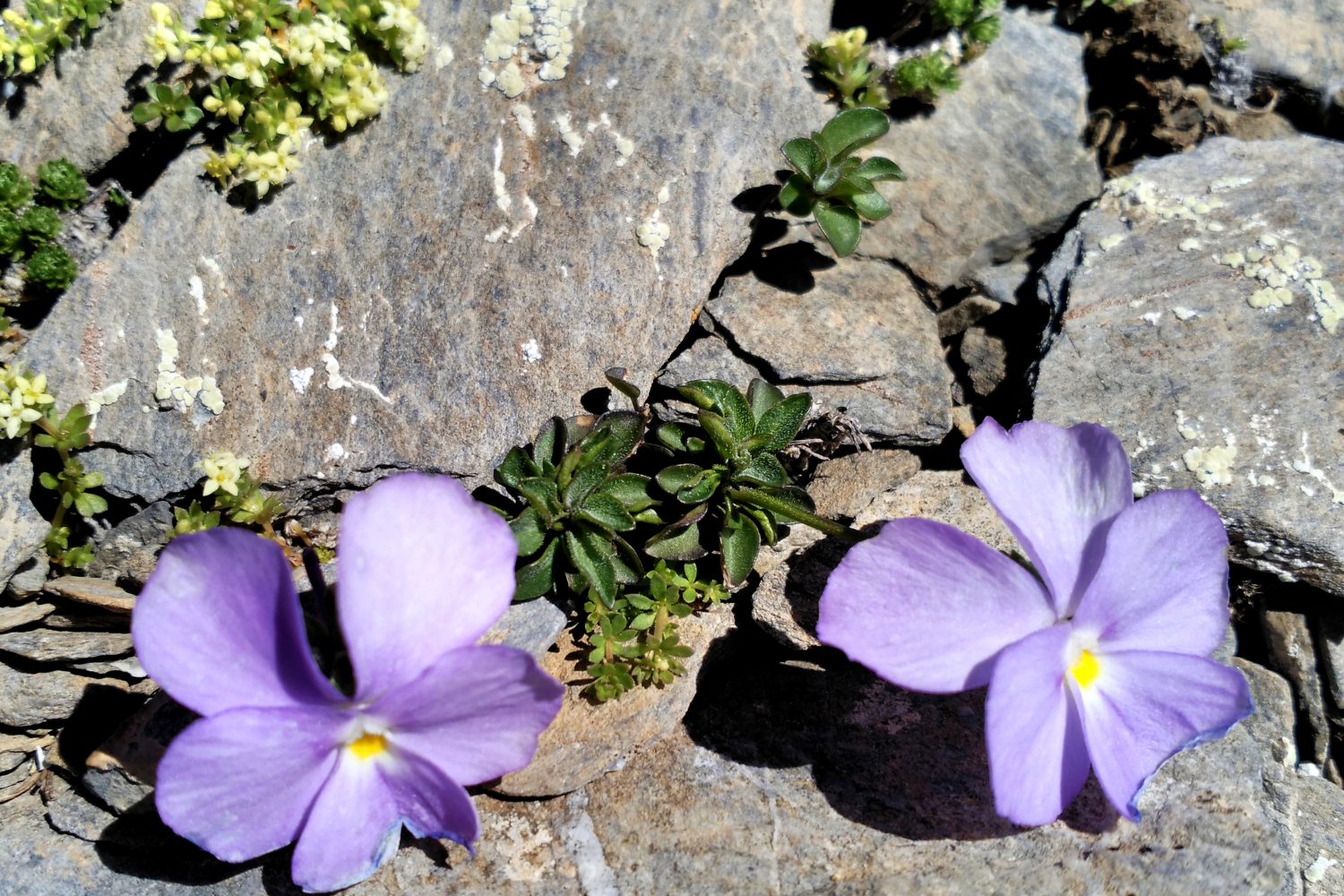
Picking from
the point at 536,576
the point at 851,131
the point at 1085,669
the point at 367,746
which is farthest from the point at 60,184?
the point at 1085,669

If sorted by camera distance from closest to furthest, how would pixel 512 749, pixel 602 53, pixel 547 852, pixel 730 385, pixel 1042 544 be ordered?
pixel 512 749 → pixel 1042 544 → pixel 547 852 → pixel 730 385 → pixel 602 53

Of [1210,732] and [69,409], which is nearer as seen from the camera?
[1210,732]

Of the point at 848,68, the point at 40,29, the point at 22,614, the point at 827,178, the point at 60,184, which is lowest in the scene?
the point at 22,614

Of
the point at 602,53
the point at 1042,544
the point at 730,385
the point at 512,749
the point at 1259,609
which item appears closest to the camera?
the point at 512,749

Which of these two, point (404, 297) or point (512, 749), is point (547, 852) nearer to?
point (512, 749)

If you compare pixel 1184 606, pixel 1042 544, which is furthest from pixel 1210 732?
pixel 1042 544

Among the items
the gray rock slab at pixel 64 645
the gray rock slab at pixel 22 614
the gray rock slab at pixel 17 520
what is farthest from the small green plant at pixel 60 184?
the gray rock slab at pixel 64 645

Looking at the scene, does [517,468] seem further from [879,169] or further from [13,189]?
[13,189]
